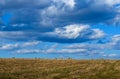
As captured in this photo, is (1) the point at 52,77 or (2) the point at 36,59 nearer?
(1) the point at 52,77

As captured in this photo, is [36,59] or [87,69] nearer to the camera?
[87,69]

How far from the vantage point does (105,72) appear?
144ft

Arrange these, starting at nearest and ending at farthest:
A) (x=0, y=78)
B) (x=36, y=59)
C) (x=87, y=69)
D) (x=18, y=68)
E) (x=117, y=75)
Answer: (x=0, y=78) < (x=117, y=75) < (x=87, y=69) < (x=18, y=68) < (x=36, y=59)

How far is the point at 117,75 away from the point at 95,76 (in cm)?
300

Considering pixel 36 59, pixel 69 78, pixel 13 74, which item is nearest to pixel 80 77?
pixel 69 78

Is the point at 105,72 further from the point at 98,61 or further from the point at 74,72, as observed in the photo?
the point at 98,61

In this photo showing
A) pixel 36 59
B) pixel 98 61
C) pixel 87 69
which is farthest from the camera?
pixel 36 59

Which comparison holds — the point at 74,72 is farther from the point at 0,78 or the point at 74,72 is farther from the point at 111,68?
the point at 0,78

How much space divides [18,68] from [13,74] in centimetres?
598

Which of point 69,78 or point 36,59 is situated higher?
point 36,59

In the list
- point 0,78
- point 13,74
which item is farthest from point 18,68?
point 0,78

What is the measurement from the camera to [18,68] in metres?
48.8

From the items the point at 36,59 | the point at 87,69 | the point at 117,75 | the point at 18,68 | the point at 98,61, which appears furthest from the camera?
the point at 36,59

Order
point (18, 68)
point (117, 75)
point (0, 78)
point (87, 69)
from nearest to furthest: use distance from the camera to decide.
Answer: point (0, 78)
point (117, 75)
point (87, 69)
point (18, 68)
